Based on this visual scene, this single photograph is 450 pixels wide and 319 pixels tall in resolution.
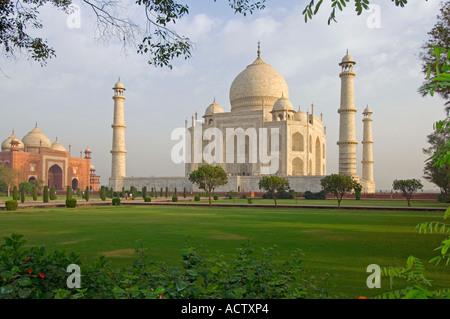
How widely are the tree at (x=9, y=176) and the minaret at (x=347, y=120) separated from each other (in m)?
32.1

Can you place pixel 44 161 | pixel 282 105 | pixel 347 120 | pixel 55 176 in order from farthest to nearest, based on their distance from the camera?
pixel 55 176, pixel 44 161, pixel 282 105, pixel 347 120

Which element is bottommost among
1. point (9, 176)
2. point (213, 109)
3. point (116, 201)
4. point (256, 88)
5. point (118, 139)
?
point (116, 201)

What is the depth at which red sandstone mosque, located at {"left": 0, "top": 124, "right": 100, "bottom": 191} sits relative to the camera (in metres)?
43.5

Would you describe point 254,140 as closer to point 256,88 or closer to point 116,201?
point 256,88

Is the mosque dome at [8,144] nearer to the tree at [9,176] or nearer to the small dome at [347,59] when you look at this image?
the tree at [9,176]

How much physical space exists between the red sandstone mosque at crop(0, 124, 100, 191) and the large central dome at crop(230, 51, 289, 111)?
22404mm

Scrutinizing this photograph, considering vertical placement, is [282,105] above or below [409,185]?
above

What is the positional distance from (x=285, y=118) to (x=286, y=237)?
31223 mm

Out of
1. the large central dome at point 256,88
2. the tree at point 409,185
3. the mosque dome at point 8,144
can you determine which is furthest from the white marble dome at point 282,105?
the mosque dome at point 8,144

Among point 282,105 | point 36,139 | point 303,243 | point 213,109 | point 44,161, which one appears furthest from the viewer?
point 36,139

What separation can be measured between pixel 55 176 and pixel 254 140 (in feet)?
87.4

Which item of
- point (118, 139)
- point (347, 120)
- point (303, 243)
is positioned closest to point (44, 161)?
point (118, 139)

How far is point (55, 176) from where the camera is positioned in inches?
1903

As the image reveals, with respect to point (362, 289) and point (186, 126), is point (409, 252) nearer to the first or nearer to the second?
point (362, 289)
